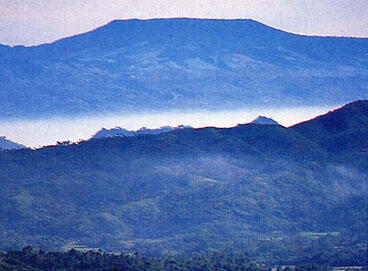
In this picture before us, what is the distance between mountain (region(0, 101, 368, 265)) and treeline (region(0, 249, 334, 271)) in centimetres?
477

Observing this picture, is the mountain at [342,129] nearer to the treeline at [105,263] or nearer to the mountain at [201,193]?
the mountain at [201,193]

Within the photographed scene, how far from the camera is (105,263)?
39.0 meters

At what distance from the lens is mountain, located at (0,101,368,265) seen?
64.1 metres

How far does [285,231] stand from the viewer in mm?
67750

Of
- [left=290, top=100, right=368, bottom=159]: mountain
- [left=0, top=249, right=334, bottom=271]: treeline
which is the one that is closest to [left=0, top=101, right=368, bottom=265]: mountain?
[left=290, top=100, right=368, bottom=159]: mountain

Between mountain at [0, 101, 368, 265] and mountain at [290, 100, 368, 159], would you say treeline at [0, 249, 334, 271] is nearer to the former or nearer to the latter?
mountain at [0, 101, 368, 265]

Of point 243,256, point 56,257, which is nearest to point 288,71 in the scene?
point 243,256

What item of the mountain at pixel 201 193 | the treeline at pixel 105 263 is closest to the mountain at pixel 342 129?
the mountain at pixel 201 193

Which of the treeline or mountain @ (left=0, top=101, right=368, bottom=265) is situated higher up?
mountain @ (left=0, top=101, right=368, bottom=265)

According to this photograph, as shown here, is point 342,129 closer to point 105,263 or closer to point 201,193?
point 201,193

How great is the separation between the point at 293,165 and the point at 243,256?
3405 centimetres


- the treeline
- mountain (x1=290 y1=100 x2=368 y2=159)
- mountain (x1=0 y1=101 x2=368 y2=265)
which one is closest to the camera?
the treeline

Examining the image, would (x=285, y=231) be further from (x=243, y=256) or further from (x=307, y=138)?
(x=307, y=138)

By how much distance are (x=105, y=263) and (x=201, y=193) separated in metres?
40.2
